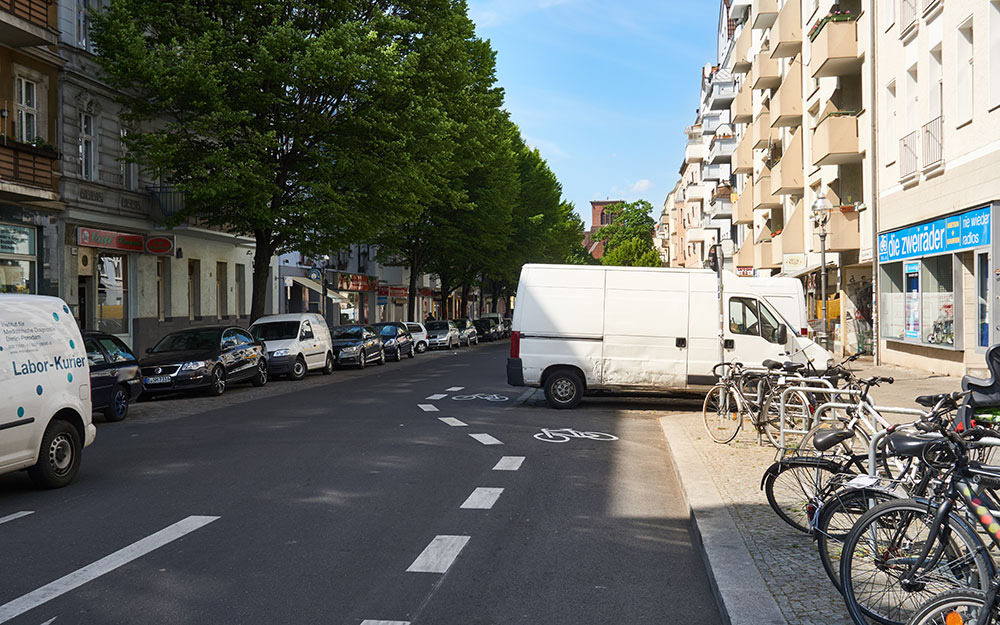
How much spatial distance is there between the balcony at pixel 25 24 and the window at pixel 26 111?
4.13 feet

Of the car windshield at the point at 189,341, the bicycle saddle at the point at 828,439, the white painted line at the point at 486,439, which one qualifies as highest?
the car windshield at the point at 189,341

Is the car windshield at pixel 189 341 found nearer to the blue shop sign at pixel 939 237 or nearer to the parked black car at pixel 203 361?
the parked black car at pixel 203 361

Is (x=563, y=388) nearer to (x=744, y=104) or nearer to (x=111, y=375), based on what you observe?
(x=111, y=375)

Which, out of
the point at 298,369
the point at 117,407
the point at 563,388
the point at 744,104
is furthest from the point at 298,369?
the point at 744,104

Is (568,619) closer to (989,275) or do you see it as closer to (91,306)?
(989,275)

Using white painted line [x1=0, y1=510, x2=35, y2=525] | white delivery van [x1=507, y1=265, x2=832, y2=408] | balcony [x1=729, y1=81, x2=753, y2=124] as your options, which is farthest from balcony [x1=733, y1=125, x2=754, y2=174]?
white painted line [x1=0, y1=510, x2=35, y2=525]

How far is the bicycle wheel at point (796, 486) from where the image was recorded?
20.3 ft

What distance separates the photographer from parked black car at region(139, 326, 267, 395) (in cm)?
1909

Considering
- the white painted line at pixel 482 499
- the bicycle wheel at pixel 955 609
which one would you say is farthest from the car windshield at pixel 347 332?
the bicycle wheel at pixel 955 609

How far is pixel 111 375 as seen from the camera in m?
15.1

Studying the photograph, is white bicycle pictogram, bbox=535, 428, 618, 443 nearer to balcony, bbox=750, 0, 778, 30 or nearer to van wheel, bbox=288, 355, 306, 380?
van wheel, bbox=288, 355, 306, 380

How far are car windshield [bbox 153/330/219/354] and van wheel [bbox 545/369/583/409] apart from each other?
820 cm

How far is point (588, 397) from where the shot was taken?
18344 millimetres

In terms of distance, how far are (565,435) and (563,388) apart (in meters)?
3.56
